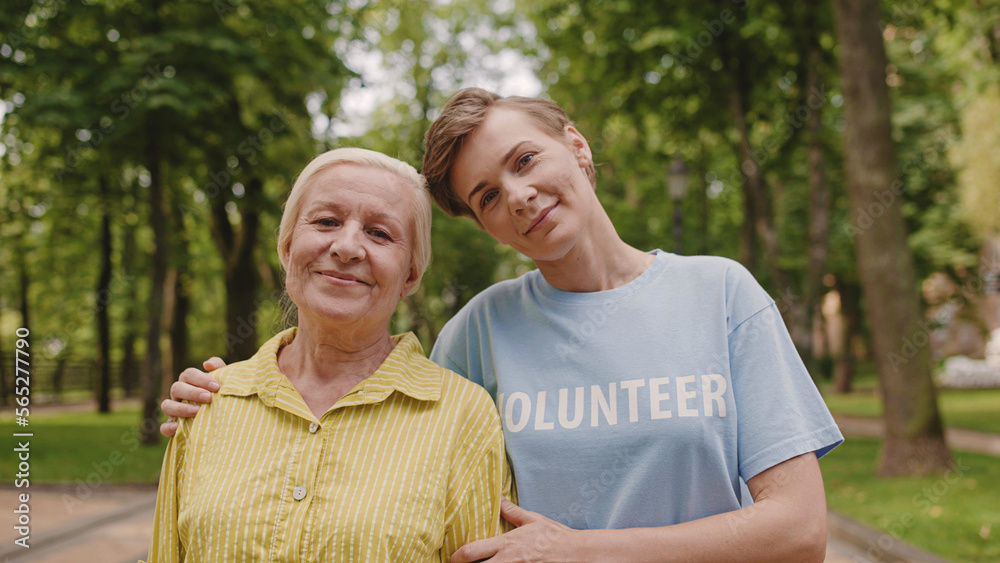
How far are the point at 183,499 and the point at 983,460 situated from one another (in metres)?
11.3

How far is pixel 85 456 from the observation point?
39.9ft

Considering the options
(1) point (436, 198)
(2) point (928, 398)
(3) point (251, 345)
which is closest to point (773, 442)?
(1) point (436, 198)

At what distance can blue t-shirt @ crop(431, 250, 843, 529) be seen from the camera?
1898 mm

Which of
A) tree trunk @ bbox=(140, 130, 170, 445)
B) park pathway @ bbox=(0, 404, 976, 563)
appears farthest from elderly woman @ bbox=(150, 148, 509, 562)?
tree trunk @ bbox=(140, 130, 170, 445)

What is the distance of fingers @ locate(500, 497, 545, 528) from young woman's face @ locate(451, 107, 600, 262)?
0.69 metres

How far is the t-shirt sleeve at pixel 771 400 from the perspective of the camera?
6.06ft

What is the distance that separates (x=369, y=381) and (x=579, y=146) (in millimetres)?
944

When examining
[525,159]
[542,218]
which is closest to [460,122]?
[525,159]

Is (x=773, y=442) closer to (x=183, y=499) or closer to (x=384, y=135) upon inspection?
(x=183, y=499)

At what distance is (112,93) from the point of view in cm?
933

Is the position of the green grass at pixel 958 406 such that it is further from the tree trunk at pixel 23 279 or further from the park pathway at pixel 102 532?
the tree trunk at pixel 23 279

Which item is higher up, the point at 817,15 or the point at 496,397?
the point at 817,15

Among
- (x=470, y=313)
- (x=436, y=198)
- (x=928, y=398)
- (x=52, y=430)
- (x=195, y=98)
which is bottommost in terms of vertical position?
(x=52, y=430)

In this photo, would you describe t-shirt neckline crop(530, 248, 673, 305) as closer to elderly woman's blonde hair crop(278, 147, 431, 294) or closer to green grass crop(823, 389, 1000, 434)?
elderly woman's blonde hair crop(278, 147, 431, 294)
